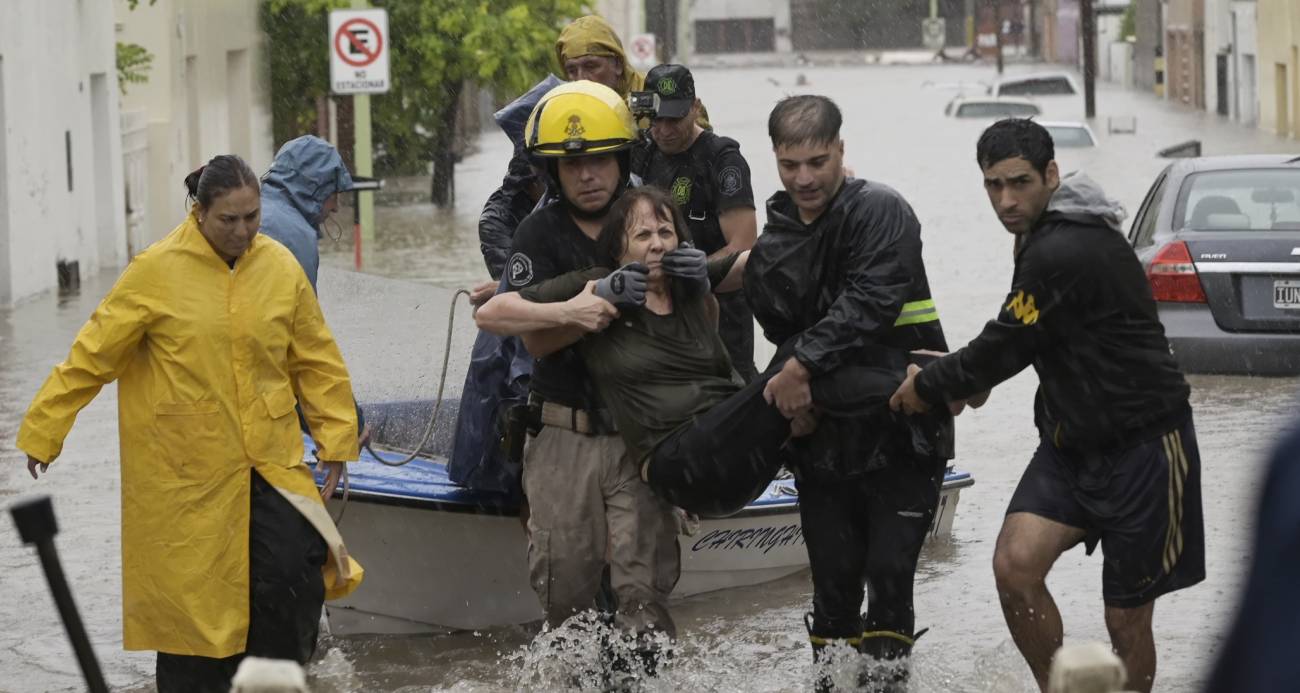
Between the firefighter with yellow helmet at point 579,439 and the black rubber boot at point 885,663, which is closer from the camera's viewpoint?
the black rubber boot at point 885,663

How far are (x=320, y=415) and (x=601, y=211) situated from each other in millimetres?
963

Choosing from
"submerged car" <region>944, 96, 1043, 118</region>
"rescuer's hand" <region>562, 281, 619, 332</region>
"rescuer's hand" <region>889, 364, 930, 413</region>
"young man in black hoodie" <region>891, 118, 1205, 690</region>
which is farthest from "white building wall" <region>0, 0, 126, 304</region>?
"submerged car" <region>944, 96, 1043, 118</region>

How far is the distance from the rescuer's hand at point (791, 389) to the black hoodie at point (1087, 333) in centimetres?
42

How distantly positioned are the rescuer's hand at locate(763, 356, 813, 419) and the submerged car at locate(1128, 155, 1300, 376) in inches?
273

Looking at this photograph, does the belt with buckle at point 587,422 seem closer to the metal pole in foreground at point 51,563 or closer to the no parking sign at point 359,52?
the metal pole in foreground at point 51,563

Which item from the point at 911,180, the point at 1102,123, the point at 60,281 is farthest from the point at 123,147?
the point at 1102,123

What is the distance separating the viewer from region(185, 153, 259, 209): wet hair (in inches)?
214

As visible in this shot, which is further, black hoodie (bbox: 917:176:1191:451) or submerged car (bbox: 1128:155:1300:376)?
submerged car (bbox: 1128:155:1300:376)

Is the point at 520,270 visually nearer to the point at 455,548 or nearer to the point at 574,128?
the point at 574,128

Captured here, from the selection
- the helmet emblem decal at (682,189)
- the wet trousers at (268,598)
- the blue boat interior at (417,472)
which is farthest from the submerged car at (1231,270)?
the wet trousers at (268,598)

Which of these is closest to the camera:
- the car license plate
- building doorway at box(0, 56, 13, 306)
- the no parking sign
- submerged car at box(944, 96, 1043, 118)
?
the car license plate

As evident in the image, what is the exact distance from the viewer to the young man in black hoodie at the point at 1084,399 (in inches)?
199

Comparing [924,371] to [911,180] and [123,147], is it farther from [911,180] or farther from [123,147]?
[911,180]

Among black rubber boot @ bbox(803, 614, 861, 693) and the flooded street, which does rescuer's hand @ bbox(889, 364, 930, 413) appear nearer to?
black rubber boot @ bbox(803, 614, 861, 693)
